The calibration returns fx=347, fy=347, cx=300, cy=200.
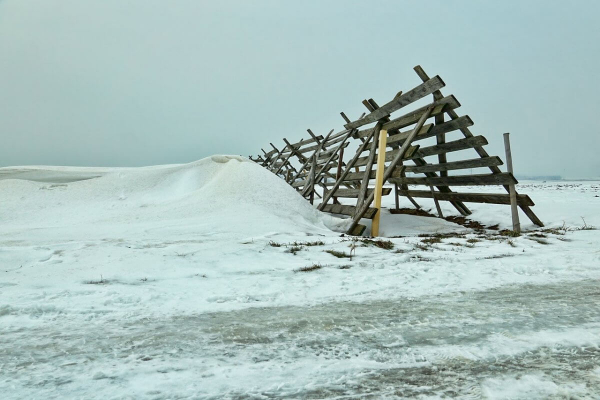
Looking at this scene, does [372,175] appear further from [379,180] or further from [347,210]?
[347,210]

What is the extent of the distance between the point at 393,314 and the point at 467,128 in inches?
217

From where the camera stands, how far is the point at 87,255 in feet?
12.1

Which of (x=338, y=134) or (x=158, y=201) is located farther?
(x=338, y=134)

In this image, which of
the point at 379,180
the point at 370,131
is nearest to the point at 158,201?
the point at 379,180

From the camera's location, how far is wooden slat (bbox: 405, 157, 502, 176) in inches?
260

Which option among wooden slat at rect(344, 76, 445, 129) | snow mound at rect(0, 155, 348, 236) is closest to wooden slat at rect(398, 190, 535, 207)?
wooden slat at rect(344, 76, 445, 129)

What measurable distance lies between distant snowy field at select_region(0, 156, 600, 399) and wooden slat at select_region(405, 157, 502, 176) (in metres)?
1.79

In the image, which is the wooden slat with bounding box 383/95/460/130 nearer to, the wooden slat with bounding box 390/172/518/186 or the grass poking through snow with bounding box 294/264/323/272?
the wooden slat with bounding box 390/172/518/186

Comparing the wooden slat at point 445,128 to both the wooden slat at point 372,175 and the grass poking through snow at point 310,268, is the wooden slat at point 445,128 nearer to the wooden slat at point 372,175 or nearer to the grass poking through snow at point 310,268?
the wooden slat at point 372,175

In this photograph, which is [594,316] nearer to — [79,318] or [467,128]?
[79,318]

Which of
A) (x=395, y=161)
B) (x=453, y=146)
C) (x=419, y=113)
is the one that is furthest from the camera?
(x=453, y=146)

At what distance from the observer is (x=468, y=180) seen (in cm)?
750

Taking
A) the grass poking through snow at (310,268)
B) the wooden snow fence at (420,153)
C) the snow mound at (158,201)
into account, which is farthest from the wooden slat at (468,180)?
the grass poking through snow at (310,268)

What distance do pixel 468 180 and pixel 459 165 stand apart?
432 mm
